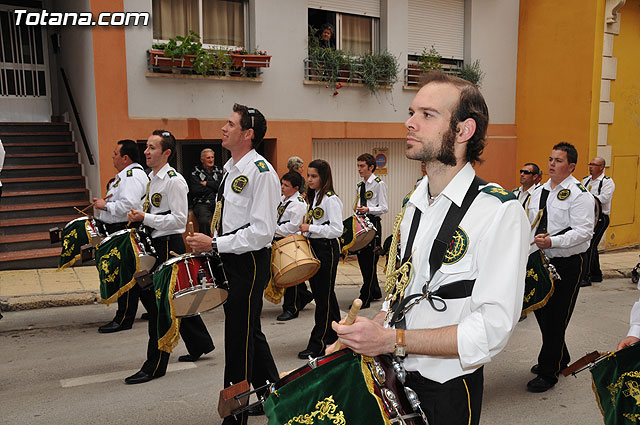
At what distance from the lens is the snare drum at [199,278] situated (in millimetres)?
4113

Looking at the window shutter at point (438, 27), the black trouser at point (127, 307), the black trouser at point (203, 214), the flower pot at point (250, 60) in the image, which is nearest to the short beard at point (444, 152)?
the black trouser at point (127, 307)

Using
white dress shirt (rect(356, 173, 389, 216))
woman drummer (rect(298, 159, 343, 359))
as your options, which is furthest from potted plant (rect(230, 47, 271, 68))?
woman drummer (rect(298, 159, 343, 359))

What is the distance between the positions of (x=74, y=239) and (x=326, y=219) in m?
2.94

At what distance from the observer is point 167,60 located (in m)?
9.46

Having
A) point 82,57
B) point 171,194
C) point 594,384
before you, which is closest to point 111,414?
point 171,194

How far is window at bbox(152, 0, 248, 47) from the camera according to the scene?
32.5 feet

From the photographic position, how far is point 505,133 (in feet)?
46.0

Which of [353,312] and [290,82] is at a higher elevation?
[290,82]

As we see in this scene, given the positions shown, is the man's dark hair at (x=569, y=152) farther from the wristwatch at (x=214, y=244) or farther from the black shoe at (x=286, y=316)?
the black shoe at (x=286, y=316)

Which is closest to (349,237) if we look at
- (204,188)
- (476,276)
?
(204,188)

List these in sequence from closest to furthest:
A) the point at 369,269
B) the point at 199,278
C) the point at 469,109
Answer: the point at 469,109 < the point at 199,278 < the point at 369,269

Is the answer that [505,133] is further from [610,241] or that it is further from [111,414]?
[111,414]

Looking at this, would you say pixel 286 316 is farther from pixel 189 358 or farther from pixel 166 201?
pixel 166 201

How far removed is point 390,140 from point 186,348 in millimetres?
7708
